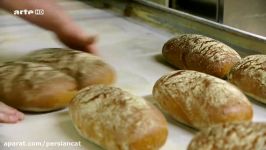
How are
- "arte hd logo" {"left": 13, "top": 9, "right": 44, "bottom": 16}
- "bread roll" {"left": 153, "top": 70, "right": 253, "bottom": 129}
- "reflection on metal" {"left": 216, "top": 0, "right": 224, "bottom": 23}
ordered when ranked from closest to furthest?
"bread roll" {"left": 153, "top": 70, "right": 253, "bottom": 129}, "arte hd logo" {"left": 13, "top": 9, "right": 44, "bottom": 16}, "reflection on metal" {"left": 216, "top": 0, "right": 224, "bottom": 23}

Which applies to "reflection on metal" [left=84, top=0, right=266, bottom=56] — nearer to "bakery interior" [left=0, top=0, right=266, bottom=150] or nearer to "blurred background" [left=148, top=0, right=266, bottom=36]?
"bakery interior" [left=0, top=0, right=266, bottom=150]

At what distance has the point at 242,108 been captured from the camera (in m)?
0.73

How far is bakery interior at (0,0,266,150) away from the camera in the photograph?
28.7 inches

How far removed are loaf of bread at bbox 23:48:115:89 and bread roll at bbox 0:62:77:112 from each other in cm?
3

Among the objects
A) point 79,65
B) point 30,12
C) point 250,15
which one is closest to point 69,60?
point 79,65

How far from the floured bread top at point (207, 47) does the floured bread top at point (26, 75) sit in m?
0.31

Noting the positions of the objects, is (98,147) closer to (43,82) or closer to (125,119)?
(125,119)

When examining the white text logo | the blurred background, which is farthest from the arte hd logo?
the blurred background

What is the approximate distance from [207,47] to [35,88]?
1.34 ft

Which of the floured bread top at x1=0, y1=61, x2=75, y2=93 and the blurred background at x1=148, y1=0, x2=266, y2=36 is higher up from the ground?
the floured bread top at x1=0, y1=61, x2=75, y2=93

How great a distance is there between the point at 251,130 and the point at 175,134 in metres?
0.19


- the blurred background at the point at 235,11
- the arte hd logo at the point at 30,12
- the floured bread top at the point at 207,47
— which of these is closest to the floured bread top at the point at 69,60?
the arte hd logo at the point at 30,12

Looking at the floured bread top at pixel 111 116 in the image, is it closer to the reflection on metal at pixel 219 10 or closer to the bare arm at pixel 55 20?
the bare arm at pixel 55 20

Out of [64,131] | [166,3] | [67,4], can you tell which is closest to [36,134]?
[64,131]
